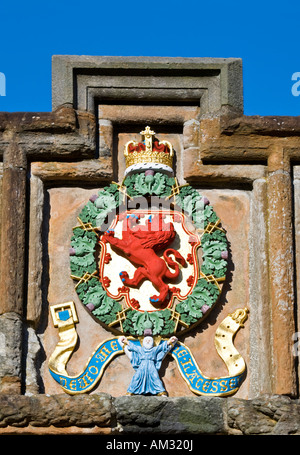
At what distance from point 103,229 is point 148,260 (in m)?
0.58

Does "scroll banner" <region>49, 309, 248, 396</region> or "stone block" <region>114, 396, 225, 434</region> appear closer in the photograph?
"stone block" <region>114, 396, 225, 434</region>

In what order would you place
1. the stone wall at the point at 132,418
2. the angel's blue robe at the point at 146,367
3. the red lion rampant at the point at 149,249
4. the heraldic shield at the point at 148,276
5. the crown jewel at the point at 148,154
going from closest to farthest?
the stone wall at the point at 132,418 < the angel's blue robe at the point at 146,367 < the heraldic shield at the point at 148,276 < the red lion rampant at the point at 149,249 < the crown jewel at the point at 148,154

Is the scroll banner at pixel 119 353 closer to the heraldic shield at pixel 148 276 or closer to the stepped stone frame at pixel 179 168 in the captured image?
the heraldic shield at pixel 148 276

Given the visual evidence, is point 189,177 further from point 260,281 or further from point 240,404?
point 240,404

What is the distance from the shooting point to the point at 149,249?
13359 millimetres

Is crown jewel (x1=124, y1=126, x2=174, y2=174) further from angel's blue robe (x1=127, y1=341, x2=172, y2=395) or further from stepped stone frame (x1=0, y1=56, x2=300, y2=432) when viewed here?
angel's blue robe (x1=127, y1=341, x2=172, y2=395)

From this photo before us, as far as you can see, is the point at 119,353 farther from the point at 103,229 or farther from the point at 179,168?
the point at 179,168

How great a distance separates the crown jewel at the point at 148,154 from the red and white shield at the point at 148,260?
1.51 ft

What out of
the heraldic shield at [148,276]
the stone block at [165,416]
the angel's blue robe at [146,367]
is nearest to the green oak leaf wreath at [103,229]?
the heraldic shield at [148,276]

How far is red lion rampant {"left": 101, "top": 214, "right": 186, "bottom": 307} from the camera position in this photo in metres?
13.3

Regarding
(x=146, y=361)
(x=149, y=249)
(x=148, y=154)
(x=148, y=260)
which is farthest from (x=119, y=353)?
(x=148, y=154)

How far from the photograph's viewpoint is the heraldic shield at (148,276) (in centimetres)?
1311

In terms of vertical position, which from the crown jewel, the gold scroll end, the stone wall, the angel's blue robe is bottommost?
the stone wall

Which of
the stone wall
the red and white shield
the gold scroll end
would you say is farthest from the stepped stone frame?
the red and white shield
